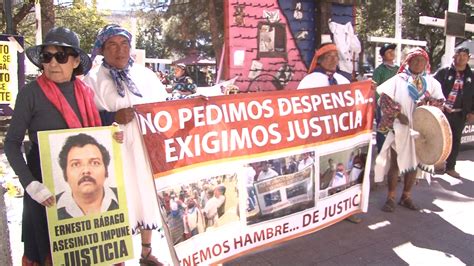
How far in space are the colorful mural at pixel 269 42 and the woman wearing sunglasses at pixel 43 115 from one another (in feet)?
7.95

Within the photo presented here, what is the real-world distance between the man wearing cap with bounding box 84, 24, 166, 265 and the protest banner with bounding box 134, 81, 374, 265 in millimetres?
239

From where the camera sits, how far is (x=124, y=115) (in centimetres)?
284

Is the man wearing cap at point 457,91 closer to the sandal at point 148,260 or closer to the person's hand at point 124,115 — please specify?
the sandal at point 148,260

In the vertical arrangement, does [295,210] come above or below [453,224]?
above

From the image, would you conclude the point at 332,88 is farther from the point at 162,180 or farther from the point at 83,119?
the point at 83,119

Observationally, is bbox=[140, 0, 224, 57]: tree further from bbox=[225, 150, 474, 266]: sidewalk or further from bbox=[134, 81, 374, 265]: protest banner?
bbox=[134, 81, 374, 265]: protest banner

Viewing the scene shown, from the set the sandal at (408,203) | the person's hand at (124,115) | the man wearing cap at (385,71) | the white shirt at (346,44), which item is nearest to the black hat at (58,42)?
the person's hand at (124,115)

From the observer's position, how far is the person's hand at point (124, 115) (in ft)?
9.23

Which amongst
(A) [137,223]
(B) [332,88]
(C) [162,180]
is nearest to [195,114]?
(C) [162,180]

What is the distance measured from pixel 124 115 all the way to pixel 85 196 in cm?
65

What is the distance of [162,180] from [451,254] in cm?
269

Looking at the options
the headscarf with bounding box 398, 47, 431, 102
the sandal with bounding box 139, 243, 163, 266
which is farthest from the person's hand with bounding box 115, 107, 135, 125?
the headscarf with bounding box 398, 47, 431, 102

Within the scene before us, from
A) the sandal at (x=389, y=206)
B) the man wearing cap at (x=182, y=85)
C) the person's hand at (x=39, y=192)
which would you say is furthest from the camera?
the man wearing cap at (x=182, y=85)

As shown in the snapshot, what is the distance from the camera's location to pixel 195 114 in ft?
9.50
